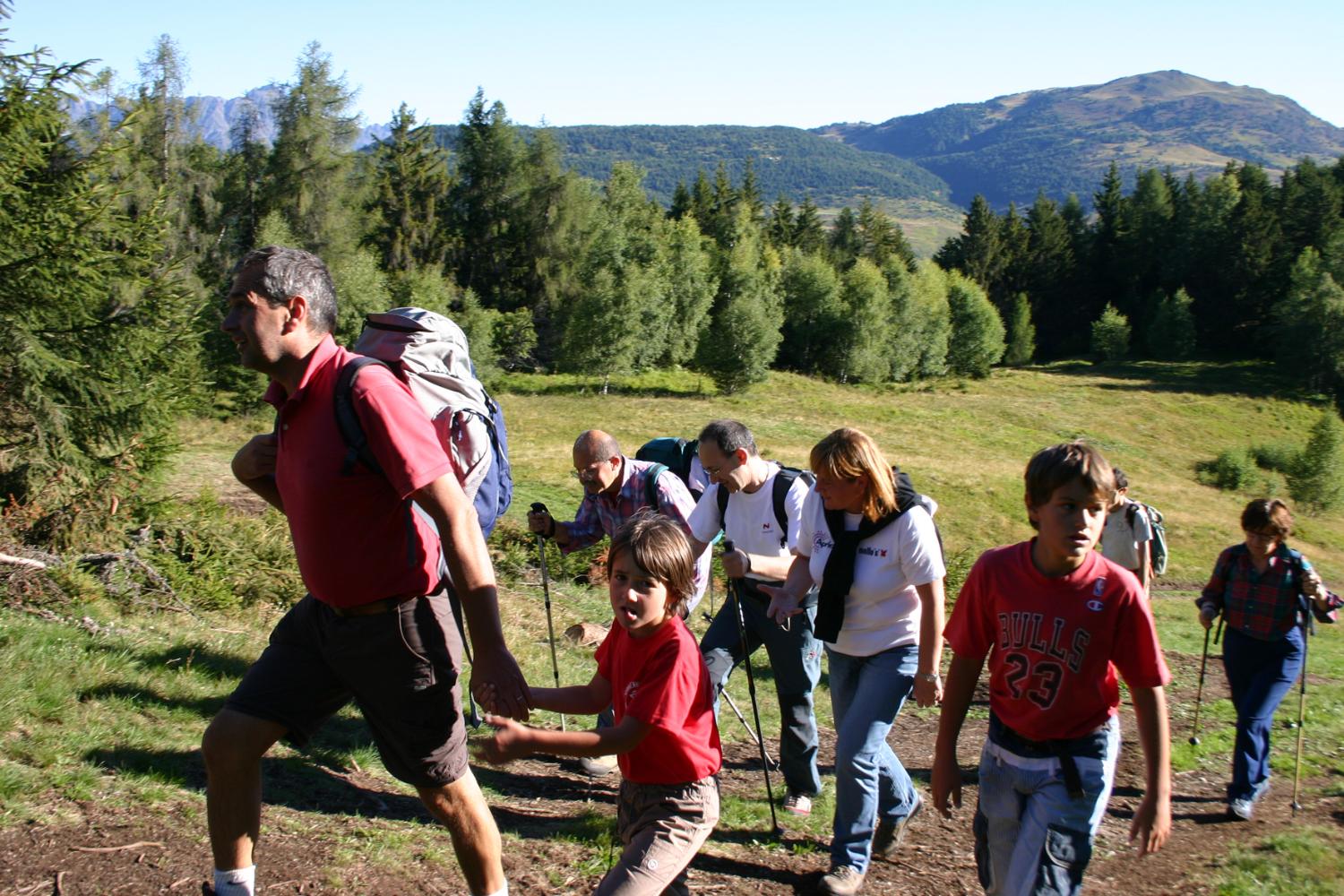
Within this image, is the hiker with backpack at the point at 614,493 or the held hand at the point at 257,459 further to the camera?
the hiker with backpack at the point at 614,493

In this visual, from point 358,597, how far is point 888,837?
10.6 ft

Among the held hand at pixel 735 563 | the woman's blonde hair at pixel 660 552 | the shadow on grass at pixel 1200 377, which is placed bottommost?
the shadow on grass at pixel 1200 377

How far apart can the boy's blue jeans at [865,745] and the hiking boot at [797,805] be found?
0.94 m

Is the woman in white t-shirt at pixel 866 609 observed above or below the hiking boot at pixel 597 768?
above

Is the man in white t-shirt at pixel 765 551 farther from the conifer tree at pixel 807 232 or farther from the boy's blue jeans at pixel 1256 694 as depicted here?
the conifer tree at pixel 807 232

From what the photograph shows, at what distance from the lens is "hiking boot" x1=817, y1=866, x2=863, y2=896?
4.61m

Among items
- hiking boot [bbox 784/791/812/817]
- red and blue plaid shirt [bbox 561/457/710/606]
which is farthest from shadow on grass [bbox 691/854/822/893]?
red and blue plaid shirt [bbox 561/457/710/606]

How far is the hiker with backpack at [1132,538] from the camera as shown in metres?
8.30

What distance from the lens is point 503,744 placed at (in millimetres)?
2670

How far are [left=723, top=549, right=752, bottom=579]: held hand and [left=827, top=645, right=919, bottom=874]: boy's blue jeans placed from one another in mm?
696

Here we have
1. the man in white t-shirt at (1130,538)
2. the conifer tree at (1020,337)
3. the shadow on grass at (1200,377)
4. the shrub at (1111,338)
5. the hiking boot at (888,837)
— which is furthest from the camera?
the conifer tree at (1020,337)

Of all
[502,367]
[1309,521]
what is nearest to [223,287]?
[502,367]

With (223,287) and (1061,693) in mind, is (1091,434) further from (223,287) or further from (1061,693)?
(1061,693)

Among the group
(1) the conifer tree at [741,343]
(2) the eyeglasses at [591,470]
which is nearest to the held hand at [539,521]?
(2) the eyeglasses at [591,470]
